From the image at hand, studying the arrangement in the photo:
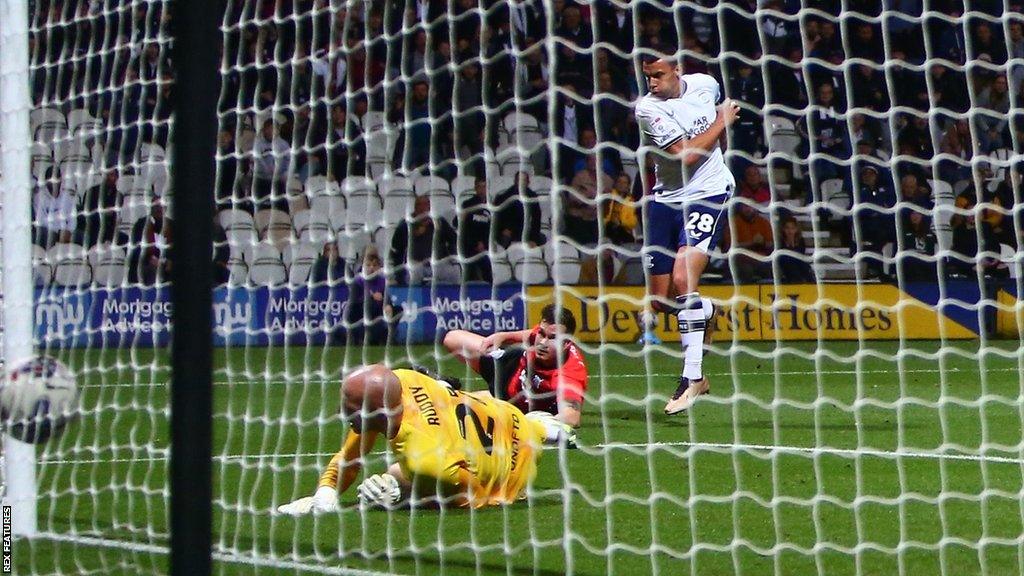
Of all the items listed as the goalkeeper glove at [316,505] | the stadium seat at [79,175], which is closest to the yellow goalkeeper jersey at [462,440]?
the goalkeeper glove at [316,505]

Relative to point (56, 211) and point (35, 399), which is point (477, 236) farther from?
point (35, 399)

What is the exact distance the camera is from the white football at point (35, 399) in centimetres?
436

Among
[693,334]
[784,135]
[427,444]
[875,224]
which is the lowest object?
[427,444]

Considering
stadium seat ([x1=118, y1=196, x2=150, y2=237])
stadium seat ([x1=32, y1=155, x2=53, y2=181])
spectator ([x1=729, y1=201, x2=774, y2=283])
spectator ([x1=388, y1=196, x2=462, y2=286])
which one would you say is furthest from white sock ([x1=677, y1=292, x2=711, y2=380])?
spectator ([x1=729, y1=201, x2=774, y2=283])

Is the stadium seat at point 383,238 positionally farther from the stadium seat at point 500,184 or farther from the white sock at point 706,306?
the white sock at point 706,306

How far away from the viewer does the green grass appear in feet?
15.2

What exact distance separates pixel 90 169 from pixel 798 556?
390cm

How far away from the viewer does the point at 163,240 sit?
21.4 ft

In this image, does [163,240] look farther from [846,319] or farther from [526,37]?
[846,319]

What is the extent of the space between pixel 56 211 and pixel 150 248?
0.58 metres

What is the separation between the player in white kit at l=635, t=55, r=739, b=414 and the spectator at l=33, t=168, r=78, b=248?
2.87 m

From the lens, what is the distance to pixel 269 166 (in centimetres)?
991

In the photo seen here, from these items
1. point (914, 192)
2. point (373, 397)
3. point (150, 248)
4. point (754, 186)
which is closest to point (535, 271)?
point (754, 186)

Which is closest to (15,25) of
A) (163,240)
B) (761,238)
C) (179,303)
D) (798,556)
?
(163,240)
